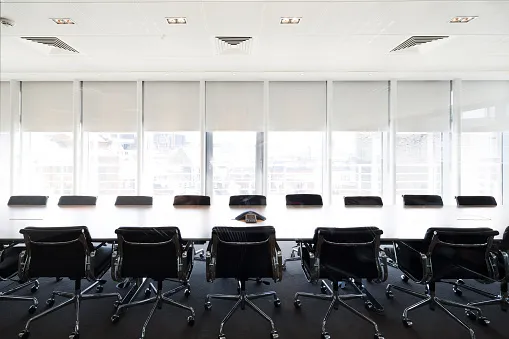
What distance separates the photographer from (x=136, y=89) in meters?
5.25

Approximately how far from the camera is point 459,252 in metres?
2.01

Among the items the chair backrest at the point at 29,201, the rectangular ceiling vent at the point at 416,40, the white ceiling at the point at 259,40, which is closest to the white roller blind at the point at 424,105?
the white ceiling at the point at 259,40

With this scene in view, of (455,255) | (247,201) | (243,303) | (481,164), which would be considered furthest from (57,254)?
(481,164)

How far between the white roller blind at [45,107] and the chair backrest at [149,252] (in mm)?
4636

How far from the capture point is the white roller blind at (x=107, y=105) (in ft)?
17.2

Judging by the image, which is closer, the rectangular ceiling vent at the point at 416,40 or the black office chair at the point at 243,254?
the black office chair at the point at 243,254

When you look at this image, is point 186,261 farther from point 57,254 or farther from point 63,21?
point 63,21

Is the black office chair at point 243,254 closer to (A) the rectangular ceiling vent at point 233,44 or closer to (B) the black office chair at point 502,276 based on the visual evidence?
(B) the black office chair at point 502,276

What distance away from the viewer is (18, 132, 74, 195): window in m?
5.26

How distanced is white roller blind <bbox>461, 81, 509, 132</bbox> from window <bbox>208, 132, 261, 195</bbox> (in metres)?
4.37

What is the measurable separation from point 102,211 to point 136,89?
3134 millimetres

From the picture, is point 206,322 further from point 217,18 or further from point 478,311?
point 217,18

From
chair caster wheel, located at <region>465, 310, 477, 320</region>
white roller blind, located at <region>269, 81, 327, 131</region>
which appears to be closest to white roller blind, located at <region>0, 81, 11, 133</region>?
white roller blind, located at <region>269, 81, 327, 131</region>

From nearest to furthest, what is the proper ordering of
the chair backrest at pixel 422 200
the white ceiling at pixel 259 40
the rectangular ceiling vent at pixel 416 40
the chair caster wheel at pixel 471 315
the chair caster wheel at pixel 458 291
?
1. the chair caster wheel at pixel 471 315
2. the chair caster wheel at pixel 458 291
3. the white ceiling at pixel 259 40
4. the rectangular ceiling vent at pixel 416 40
5. the chair backrest at pixel 422 200
